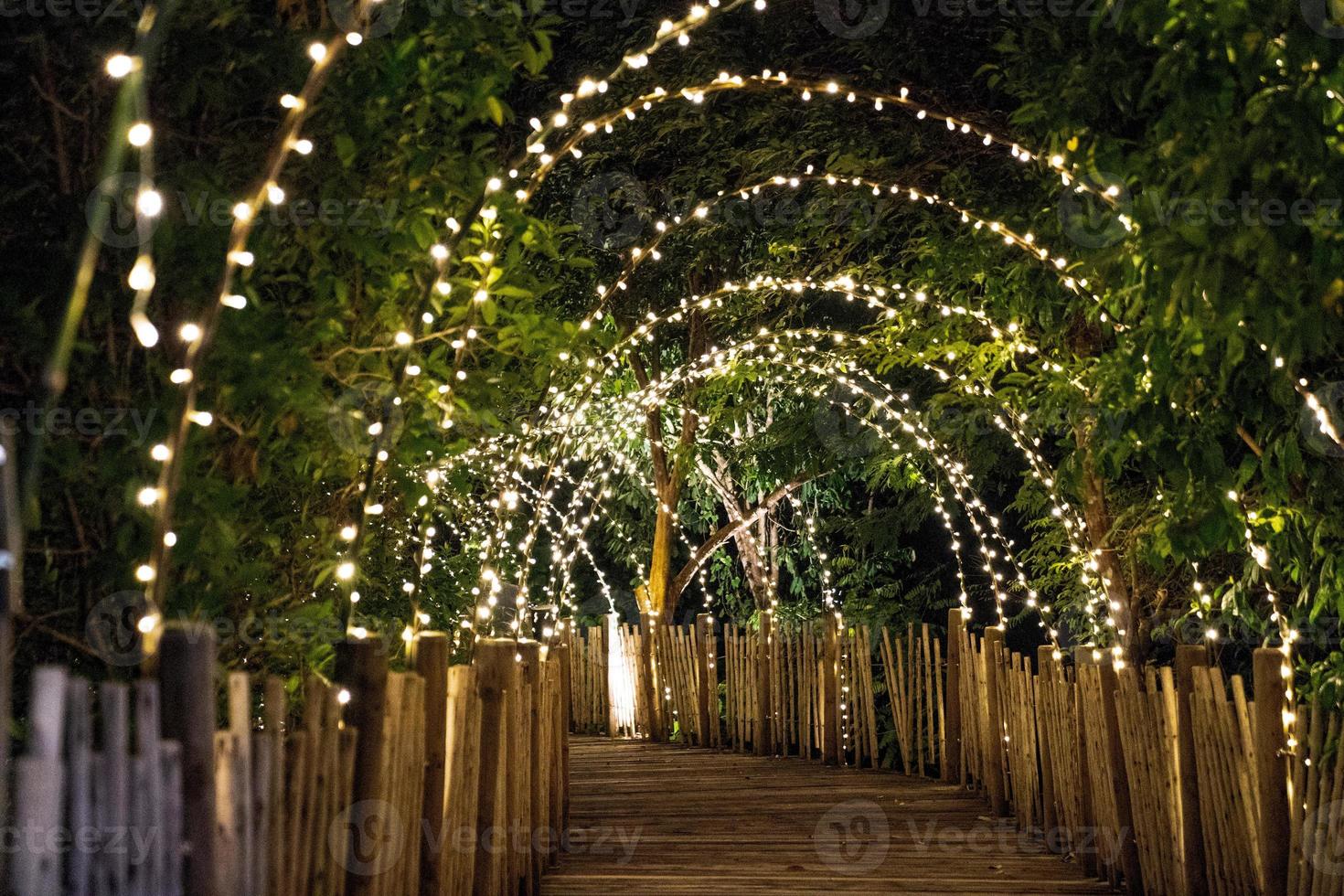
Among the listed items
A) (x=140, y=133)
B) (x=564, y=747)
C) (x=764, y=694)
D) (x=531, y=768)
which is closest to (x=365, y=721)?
(x=140, y=133)

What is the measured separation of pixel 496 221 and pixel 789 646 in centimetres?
505

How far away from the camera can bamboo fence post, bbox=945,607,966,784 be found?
757cm

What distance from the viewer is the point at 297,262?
163 inches

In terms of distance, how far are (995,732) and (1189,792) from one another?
7.73ft

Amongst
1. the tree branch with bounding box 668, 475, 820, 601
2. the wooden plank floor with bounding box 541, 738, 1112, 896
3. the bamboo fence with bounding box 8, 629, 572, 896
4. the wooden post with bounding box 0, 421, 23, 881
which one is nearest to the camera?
the wooden post with bounding box 0, 421, 23, 881

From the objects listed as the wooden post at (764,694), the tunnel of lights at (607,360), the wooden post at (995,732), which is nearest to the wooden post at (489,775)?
the tunnel of lights at (607,360)

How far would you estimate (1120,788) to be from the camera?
16.3 ft

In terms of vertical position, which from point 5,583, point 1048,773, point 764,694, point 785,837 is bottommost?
point 785,837

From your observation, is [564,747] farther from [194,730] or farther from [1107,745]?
[194,730]

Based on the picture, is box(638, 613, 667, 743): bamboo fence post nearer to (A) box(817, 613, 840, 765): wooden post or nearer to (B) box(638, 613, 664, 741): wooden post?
(B) box(638, 613, 664, 741): wooden post

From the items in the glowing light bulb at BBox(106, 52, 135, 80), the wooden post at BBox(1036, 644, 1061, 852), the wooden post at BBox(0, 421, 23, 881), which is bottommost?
the wooden post at BBox(1036, 644, 1061, 852)

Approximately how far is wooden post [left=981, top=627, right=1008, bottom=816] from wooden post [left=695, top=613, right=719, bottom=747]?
281 cm

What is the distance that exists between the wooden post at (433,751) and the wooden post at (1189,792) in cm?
225

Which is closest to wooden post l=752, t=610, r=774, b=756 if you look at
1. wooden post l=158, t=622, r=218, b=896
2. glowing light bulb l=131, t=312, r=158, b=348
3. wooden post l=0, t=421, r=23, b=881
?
glowing light bulb l=131, t=312, r=158, b=348
